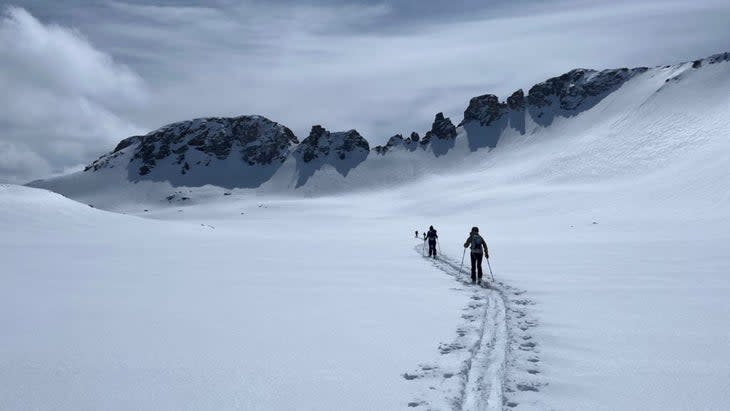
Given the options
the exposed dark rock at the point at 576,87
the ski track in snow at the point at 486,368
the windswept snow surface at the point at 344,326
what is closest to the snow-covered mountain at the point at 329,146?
the exposed dark rock at the point at 576,87

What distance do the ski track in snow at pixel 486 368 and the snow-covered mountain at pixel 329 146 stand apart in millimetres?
125312

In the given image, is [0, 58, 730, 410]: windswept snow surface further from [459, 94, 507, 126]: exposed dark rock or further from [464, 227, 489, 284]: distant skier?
[459, 94, 507, 126]: exposed dark rock

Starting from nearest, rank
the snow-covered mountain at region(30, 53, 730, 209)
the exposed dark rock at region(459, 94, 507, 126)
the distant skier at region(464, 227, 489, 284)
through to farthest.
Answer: the distant skier at region(464, 227, 489, 284) → the snow-covered mountain at region(30, 53, 730, 209) → the exposed dark rock at region(459, 94, 507, 126)

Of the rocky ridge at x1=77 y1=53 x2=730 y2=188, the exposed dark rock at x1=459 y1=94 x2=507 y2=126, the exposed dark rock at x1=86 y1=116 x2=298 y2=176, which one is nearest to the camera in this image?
the rocky ridge at x1=77 y1=53 x2=730 y2=188

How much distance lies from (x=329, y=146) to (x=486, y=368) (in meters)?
153

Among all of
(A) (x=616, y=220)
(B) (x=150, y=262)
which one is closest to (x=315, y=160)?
(A) (x=616, y=220)

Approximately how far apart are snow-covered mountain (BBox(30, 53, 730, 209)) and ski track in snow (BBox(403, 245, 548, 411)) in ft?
411

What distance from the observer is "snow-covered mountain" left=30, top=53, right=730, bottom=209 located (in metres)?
137

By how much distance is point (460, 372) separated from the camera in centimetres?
618

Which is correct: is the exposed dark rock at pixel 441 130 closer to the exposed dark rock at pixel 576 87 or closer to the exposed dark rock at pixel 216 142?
the exposed dark rock at pixel 576 87

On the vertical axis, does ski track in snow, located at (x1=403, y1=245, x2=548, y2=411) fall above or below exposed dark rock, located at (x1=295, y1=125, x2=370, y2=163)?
below

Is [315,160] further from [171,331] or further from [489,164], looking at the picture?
[171,331]

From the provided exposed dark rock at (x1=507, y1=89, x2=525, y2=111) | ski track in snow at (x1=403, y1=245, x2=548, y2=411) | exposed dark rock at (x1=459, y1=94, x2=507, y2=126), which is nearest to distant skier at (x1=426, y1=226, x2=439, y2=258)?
ski track in snow at (x1=403, y1=245, x2=548, y2=411)

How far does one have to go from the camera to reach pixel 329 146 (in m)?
157
